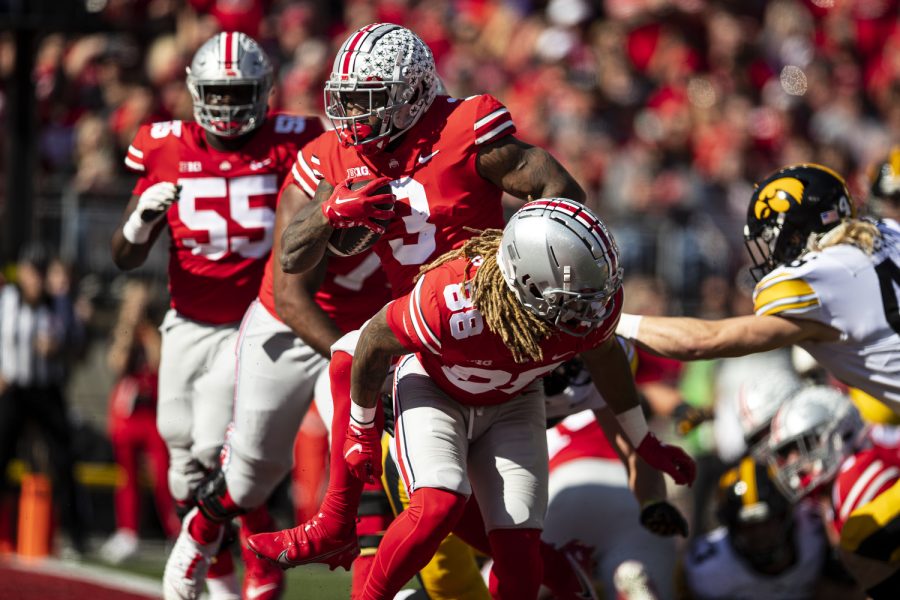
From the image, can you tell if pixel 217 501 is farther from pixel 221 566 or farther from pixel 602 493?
pixel 602 493

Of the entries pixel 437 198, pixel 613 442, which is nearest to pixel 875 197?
pixel 613 442

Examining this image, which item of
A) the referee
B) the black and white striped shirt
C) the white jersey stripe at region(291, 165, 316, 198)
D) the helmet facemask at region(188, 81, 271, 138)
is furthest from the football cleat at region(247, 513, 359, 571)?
the black and white striped shirt

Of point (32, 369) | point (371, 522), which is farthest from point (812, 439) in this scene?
point (32, 369)

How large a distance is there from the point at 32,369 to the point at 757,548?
5.37 m

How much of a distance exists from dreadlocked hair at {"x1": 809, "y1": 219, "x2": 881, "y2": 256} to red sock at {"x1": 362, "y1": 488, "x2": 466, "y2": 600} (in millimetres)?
1733

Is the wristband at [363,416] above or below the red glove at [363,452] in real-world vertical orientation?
above

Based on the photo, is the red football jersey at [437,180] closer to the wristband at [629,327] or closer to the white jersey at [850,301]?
the wristband at [629,327]

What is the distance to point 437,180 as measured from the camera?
494 cm

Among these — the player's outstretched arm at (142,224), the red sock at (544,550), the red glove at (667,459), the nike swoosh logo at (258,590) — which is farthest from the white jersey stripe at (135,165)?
the red glove at (667,459)

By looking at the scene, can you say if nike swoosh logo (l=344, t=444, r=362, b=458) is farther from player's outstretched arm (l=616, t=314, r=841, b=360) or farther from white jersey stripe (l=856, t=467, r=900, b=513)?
white jersey stripe (l=856, t=467, r=900, b=513)

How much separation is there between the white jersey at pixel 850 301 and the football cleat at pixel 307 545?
1.72 m

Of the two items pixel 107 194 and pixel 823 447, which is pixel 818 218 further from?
pixel 107 194

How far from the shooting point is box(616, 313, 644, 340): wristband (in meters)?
5.24

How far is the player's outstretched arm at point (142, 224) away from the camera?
5.87m
